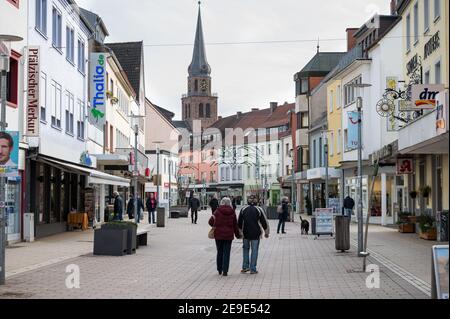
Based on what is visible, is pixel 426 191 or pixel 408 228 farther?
pixel 408 228

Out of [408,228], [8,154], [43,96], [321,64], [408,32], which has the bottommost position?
[408,228]

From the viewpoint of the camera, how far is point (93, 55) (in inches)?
1490

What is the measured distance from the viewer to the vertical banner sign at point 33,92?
79.8 ft

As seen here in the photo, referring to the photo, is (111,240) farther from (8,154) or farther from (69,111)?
(69,111)

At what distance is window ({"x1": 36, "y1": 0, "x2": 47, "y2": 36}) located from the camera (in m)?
26.2

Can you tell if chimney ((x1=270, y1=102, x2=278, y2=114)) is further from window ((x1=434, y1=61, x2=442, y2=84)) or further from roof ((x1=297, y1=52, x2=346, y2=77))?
window ((x1=434, y1=61, x2=442, y2=84))

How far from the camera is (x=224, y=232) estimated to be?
52.1 ft

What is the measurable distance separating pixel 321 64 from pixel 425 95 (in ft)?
145

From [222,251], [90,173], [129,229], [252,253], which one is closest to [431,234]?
[129,229]

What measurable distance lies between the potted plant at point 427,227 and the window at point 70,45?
1582 cm

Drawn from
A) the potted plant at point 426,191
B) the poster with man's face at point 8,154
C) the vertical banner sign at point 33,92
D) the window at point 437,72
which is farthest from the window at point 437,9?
the poster with man's face at point 8,154

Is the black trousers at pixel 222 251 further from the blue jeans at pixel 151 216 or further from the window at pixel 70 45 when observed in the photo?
the blue jeans at pixel 151 216

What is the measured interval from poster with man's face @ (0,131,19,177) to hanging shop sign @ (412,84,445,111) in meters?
12.2
